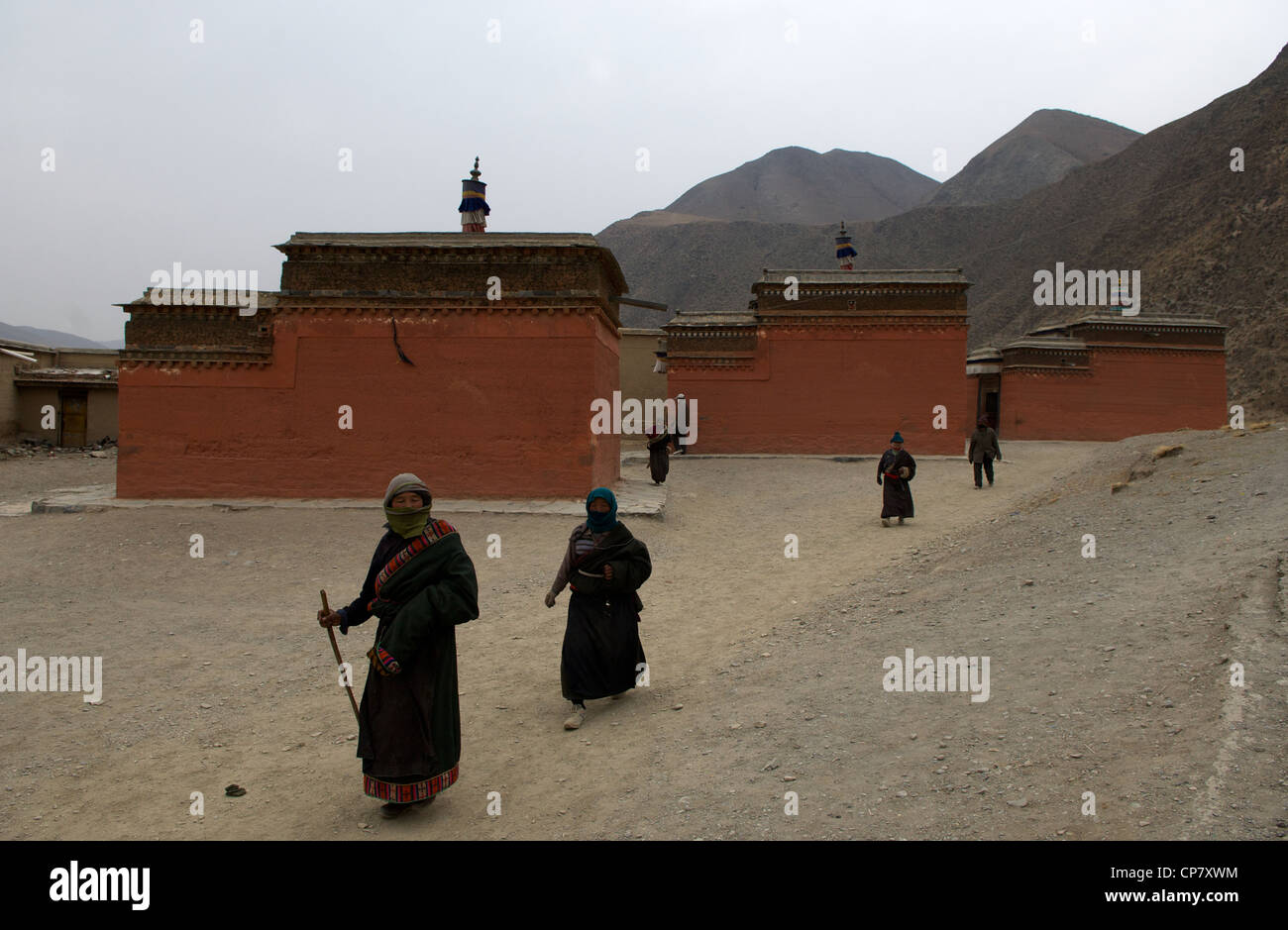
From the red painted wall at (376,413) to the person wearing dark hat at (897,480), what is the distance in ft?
16.0

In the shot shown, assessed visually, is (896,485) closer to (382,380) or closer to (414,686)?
(382,380)

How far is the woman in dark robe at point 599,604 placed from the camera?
5.76 m

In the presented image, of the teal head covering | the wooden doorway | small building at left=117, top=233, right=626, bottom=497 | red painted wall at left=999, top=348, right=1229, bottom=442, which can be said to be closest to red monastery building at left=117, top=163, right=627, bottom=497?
small building at left=117, top=233, right=626, bottom=497

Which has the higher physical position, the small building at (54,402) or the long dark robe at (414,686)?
the small building at (54,402)

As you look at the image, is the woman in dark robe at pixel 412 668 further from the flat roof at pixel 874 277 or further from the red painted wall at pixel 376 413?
the flat roof at pixel 874 277

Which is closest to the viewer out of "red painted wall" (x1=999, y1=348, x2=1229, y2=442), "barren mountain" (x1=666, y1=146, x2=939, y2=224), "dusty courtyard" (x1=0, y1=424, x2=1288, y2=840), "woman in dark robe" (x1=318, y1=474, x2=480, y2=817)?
"dusty courtyard" (x1=0, y1=424, x2=1288, y2=840)

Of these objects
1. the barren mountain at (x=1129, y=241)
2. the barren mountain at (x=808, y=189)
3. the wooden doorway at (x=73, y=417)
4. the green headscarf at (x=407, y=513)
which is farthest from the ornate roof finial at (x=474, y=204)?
the barren mountain at (x=808, y=189)

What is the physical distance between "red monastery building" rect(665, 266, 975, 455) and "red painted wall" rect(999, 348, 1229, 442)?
21.3 ft

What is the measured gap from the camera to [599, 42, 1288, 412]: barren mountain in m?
47.2

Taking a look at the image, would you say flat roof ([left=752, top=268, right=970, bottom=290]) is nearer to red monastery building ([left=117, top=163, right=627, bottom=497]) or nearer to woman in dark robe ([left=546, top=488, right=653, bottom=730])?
red monastery building ([left=117, top=163, right=627, bottom=497])

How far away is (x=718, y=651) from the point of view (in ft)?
23.0

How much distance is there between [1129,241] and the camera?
61.8m

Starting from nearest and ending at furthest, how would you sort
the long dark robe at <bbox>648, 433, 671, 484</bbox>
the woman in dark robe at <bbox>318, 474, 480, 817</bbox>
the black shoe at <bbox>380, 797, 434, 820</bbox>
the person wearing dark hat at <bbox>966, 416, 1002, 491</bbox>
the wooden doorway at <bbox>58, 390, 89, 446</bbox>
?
the woman in dark robe at <bbox>318, 474, 480, 817</bbox> → the black shoe at <bbox>380, 797, 434, 820</bbox> → the person wearing dark hat at <bbox>966, 416, 1002, 491</bbox> → the long dark robe at <bbox>648, 433, 671, 484</bbox> → the wooden doorway at <bbox>58, 390, 89, 446</bbox>
